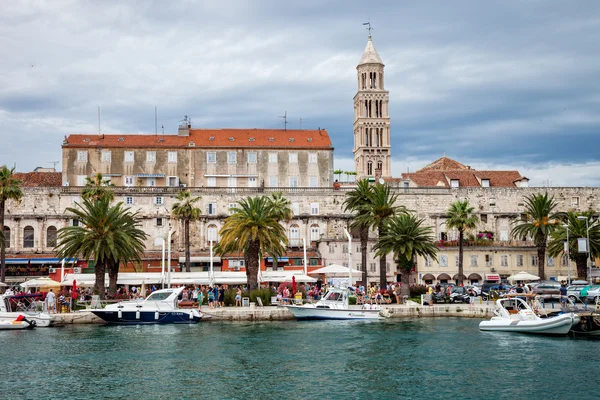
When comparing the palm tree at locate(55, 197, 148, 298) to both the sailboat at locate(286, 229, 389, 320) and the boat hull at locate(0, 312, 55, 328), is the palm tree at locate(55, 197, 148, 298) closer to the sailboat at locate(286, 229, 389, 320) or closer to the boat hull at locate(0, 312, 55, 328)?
the boat hull at locate(0, 312, 55, 328)

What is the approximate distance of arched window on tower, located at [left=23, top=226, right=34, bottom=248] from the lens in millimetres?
77812

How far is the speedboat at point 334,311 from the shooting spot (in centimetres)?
4797

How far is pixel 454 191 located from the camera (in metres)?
84.8

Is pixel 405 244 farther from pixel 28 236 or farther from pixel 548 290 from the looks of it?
pixel 28 236

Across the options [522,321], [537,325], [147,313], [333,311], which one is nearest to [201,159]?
[147,313]

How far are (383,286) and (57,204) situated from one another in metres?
40.0

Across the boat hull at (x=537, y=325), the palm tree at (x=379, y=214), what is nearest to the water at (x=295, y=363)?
the boat hull at (x=537, y=325)

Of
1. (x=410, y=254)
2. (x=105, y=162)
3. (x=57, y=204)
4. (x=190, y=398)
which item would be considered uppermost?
(x=105, y=162)

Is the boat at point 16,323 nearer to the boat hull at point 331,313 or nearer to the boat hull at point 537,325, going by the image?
the boat hull at point 331,313

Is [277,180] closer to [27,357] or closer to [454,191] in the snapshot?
[454,191]

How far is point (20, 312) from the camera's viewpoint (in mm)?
45750

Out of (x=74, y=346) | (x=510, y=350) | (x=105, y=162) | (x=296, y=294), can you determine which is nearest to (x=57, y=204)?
(x=105, y=162)

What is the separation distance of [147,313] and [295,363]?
17.4 m

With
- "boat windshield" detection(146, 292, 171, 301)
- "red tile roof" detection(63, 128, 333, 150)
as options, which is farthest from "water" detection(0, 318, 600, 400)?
"red tile roof" detection(63, 128, 333, 150)
